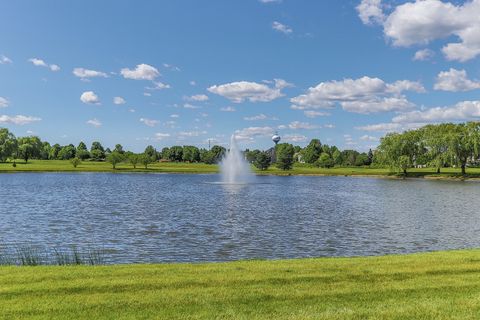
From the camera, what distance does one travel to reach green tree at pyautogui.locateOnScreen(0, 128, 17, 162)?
155875 mm

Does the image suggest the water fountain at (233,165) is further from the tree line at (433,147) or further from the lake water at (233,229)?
the lake water at (233,229)

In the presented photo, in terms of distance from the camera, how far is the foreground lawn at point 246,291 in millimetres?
9828

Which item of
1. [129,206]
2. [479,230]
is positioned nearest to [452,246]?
[479,230]

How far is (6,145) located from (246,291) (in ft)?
547

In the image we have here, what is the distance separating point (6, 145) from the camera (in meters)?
156

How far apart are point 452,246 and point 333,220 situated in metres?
12.3

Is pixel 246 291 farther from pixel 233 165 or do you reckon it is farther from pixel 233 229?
pixel 233 165

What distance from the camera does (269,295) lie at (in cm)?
1112

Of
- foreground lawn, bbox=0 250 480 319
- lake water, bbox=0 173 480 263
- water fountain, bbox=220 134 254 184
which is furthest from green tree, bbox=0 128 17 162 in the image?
foreground lawn, bbox=0 250 480 319

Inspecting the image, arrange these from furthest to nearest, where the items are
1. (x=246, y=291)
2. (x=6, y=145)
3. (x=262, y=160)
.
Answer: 1. (x=262, y=160)
2. (x=6, y=145)
3. (x=246, y=291)

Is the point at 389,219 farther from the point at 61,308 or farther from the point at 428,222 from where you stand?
the point at 61,308

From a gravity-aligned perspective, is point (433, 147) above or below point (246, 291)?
above

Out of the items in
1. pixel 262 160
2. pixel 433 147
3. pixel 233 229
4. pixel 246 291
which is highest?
pixel 433 147

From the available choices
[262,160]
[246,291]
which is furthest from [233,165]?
[246,291]
